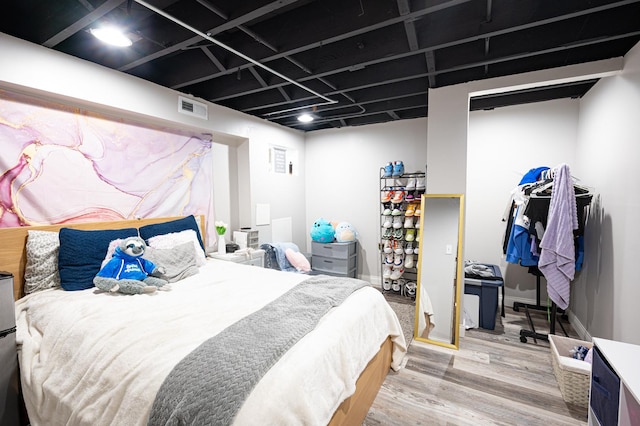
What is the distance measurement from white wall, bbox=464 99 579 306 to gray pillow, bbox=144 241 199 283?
3422mm

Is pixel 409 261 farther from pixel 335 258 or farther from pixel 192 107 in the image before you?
pixel 192 107

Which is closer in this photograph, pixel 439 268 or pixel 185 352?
pixel 185 352

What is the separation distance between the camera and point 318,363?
133 centimetres

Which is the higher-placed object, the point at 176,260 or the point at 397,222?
the point at 397,222

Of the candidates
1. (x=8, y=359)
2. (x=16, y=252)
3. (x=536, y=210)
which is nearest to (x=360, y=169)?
(x=536, y=210)

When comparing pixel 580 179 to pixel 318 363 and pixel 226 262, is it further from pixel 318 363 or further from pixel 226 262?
pixel 226 262

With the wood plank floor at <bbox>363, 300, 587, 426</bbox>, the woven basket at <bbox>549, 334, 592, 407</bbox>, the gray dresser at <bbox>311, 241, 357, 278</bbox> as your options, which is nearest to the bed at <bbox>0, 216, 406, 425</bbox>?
the wood plank floor at <bbox>363, 300, 587, 426</bbox>

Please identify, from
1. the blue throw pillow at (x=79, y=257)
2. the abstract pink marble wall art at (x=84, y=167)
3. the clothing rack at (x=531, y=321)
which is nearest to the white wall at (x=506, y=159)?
the clothing rack at (x=531, y=321)

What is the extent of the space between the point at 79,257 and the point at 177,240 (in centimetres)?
74

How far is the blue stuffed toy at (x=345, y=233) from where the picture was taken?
4.42 meters

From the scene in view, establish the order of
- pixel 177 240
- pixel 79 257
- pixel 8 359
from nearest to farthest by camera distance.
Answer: pixel 8 359 → pixel 79 257 → pixel 177 240

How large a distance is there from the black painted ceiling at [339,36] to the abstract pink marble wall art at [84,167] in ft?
1.74

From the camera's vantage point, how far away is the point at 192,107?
312 centimetres

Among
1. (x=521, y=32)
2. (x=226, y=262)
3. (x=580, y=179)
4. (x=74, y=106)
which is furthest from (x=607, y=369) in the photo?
(x=74, y=106)
